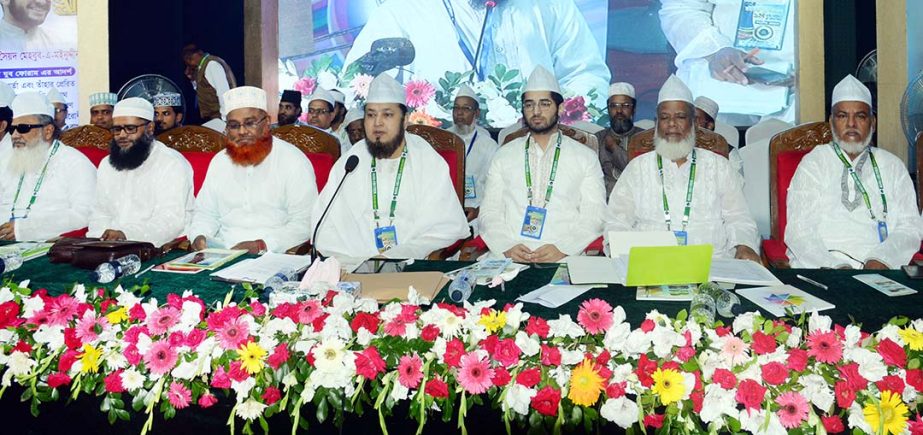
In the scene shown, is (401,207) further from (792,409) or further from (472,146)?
(472,146)

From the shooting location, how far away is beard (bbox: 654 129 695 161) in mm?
3914

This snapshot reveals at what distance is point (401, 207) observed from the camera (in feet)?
13.0

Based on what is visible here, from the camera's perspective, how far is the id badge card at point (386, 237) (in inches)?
148

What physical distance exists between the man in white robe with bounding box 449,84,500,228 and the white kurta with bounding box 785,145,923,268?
2.58 meters

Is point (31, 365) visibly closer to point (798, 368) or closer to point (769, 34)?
point (798, 368)

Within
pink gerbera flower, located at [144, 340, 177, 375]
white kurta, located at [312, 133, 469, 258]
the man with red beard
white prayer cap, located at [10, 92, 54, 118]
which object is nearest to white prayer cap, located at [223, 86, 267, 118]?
the man with red beard

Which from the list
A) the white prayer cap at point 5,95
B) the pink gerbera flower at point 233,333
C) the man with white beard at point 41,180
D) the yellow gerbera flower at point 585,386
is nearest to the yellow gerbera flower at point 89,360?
the pink gerbera flower at point 233,333

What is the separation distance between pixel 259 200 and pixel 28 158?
1789 millimetres

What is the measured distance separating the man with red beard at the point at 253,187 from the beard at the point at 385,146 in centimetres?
39

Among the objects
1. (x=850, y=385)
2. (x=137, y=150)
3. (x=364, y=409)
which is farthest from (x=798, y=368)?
(x=137, y=150)

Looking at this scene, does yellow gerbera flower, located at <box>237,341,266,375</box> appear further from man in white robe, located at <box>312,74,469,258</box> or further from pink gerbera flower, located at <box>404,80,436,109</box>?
pink gerbera flower, located at <box>404,80,436,109</box>

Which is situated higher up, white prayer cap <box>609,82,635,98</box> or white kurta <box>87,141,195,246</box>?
white prayer cap <box>609,82,635,98</box>

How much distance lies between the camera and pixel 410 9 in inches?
355

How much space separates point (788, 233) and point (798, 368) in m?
2.34
